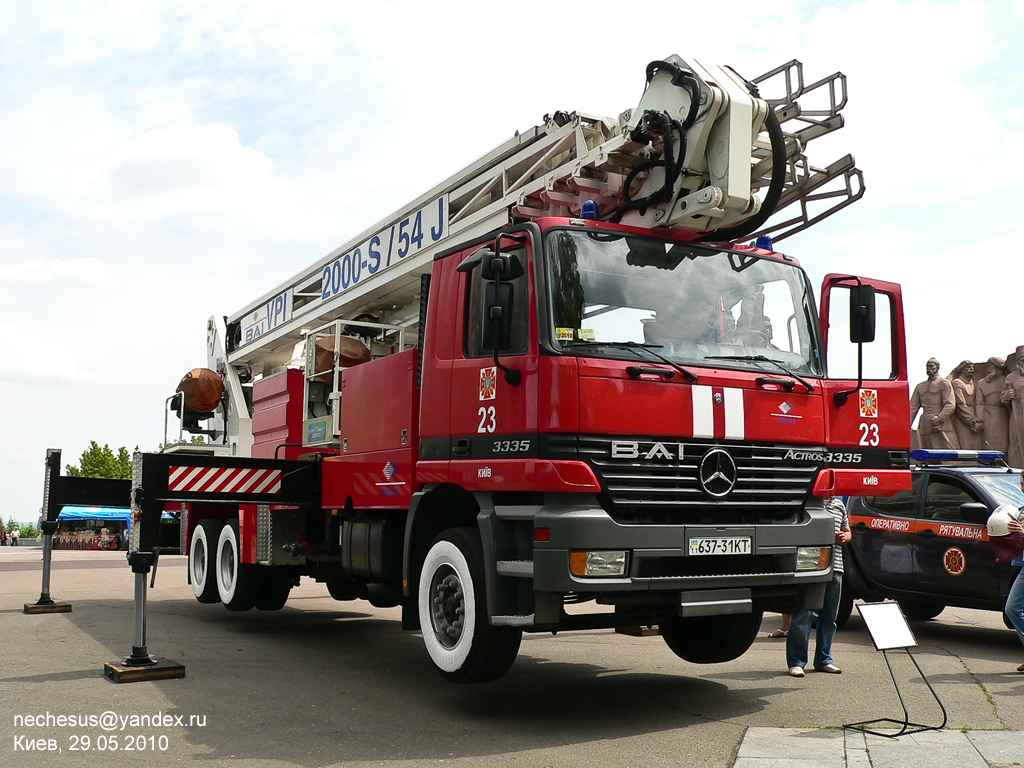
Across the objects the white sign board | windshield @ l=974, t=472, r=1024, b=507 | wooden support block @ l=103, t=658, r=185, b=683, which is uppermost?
windshield @ l=974, t=472, r=1024, b=507

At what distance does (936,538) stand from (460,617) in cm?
A: 535

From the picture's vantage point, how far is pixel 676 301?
6.36 metres

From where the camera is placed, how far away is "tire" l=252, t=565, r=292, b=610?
412 inches

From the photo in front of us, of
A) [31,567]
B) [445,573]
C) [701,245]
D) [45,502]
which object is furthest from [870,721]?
[31,567]

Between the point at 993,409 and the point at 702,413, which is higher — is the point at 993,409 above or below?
above

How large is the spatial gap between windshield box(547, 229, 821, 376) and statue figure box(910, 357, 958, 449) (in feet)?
45.4

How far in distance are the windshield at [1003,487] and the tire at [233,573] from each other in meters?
7.27

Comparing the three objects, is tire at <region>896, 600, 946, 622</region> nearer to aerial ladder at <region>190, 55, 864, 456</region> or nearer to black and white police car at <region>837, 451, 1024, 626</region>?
black and white police car at <region>837, 451, 1024, 626</region>

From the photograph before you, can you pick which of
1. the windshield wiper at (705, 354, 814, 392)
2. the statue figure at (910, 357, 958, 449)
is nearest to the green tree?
the statue figure at (910, 357, 958, 449)

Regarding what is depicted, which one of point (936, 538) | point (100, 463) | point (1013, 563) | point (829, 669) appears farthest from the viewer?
point (100, 463)

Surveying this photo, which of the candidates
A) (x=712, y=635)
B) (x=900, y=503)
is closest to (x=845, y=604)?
(x=900, y=503)

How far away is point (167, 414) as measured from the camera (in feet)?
47.1

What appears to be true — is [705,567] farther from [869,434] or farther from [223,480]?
[223,480]

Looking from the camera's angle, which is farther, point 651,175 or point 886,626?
point 651,175
